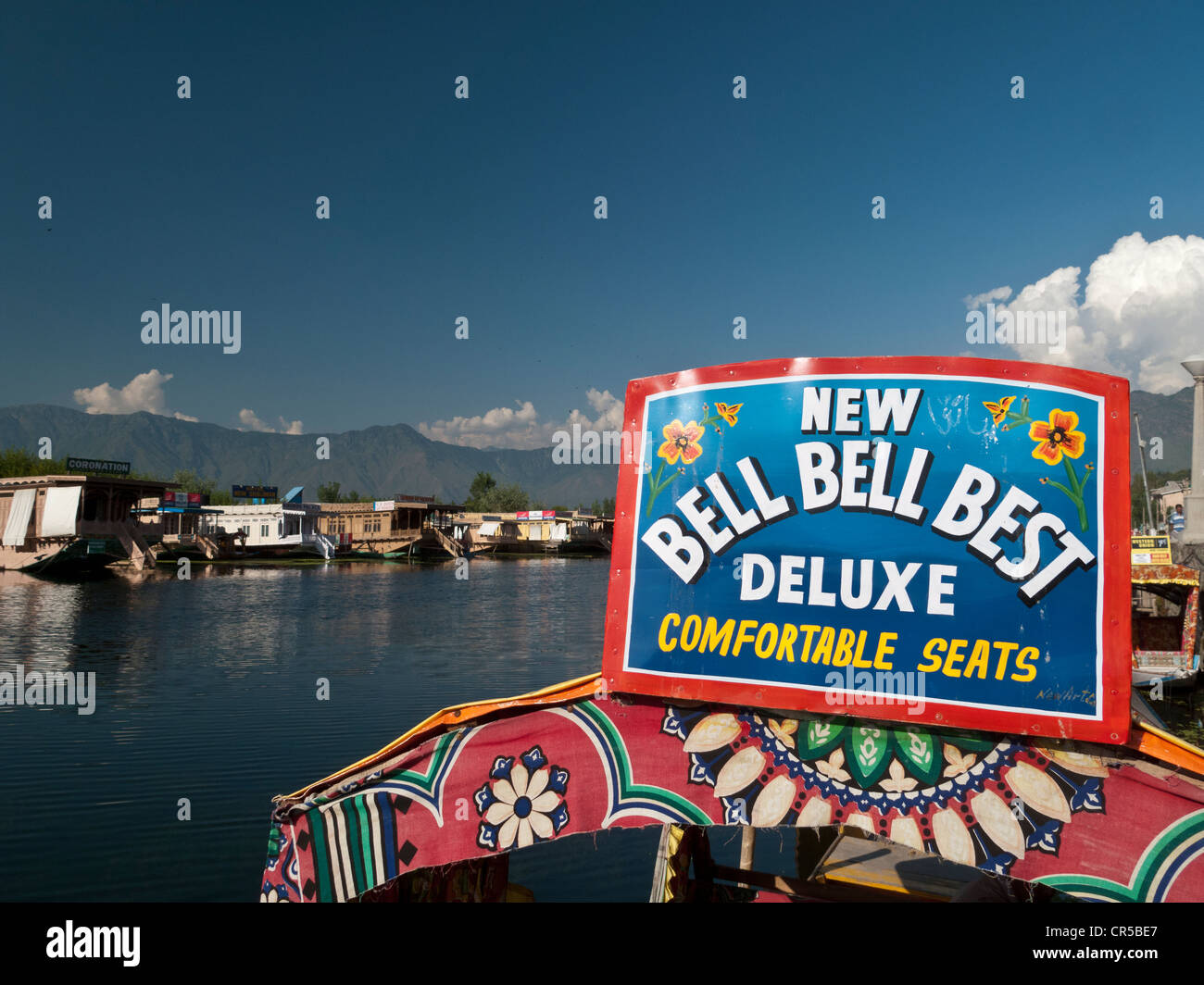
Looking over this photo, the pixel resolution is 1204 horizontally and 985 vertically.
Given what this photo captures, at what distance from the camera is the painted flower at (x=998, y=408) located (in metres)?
3.94

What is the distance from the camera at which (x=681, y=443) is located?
4539 millimetres

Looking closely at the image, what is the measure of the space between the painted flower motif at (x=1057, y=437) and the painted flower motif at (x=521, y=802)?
10.3 ft

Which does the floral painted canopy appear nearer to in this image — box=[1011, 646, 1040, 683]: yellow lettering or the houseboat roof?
box=[1011, 646, 1040, 683]: yellow lettering

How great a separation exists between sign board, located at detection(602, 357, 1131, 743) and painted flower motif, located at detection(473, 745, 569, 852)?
0.69 meters

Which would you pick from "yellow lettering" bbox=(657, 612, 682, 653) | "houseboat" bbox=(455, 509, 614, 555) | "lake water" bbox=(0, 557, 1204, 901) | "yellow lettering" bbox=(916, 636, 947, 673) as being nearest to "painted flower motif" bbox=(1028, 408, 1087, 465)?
"yellow lettering" bbox=(916, 636, 947, 673)

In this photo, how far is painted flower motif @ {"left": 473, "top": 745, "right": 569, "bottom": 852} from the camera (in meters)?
4.48

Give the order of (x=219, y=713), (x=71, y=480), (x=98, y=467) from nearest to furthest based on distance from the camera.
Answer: (x=219, y=713), (x=71, y=480), (x=98, y=467)

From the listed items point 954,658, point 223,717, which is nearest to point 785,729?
point 954,658

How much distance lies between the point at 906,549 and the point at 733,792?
1.62 m

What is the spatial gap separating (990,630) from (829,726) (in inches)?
37.5

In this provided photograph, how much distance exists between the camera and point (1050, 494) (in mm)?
3857

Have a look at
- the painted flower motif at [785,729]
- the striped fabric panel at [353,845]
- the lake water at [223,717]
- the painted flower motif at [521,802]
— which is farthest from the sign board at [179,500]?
the painted flower motif at [785,729]

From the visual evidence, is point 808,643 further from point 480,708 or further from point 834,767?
point 480,708

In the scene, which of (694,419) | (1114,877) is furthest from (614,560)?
(1114,877)
